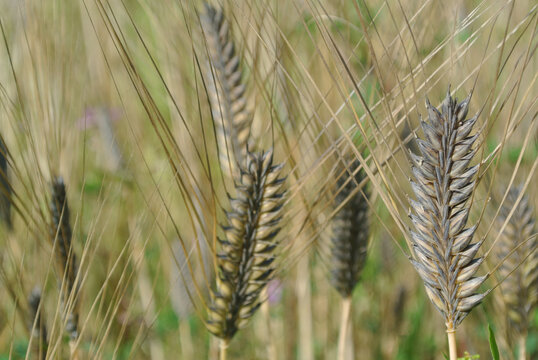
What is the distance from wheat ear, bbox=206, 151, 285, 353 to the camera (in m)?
0.68

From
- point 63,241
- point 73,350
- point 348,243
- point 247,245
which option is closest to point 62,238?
point 63,241

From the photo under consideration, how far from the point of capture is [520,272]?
2.73 ft

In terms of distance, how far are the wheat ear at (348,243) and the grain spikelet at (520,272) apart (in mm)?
197

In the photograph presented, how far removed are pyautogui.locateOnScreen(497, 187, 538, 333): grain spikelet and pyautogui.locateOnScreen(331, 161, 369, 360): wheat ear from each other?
0.65 ft

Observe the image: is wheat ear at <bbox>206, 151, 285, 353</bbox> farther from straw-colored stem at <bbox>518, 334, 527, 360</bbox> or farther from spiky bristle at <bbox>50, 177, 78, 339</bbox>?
straw-colored stem at <bbox>518, 334, 527, 360</bbox>

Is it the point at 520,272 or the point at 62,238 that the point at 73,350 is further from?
the point at 520,272

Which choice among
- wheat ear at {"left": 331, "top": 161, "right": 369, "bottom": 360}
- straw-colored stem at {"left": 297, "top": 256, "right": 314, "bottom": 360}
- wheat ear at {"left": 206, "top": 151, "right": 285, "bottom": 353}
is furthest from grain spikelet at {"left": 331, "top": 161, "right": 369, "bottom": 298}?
straw-colored stem at {"left": 297, "top": 256, "right": 314, "bottom": 360}

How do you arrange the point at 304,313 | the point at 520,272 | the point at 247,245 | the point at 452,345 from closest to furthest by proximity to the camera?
the point at 452,345 < the point at 247,245 < the point at 520,272 < the point at 304,313

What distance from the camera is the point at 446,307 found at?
55 centimetres

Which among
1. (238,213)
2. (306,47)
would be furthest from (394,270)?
(238,213)

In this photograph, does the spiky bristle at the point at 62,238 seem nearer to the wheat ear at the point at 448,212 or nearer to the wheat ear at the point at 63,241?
the wheat ear at the point at 63,241

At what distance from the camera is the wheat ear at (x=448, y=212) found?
20.7 inches

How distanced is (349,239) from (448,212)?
34 centimetres

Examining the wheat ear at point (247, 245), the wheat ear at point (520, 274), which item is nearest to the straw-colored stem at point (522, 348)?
the wheat ear at point (520, 274)
